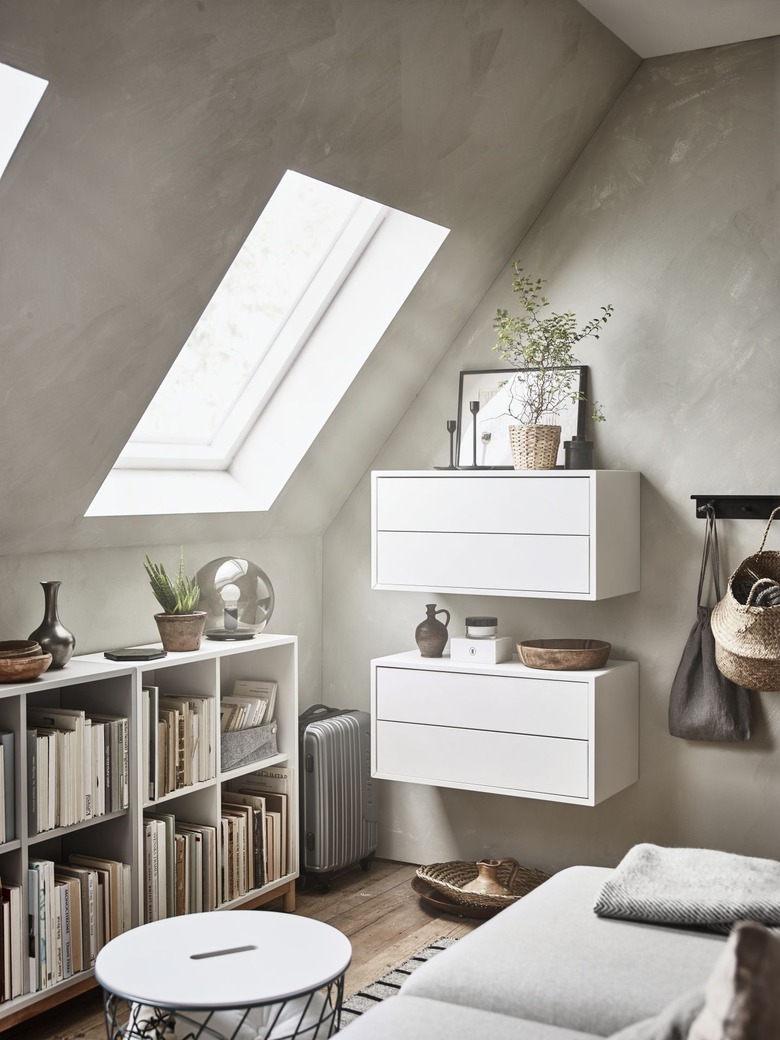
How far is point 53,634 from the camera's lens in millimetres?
2922

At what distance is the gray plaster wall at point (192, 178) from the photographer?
225cm

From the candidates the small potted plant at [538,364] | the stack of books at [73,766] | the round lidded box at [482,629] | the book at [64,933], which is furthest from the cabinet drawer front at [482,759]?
the book at [64,933]

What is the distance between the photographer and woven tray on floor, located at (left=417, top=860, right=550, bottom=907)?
3461 millimetres

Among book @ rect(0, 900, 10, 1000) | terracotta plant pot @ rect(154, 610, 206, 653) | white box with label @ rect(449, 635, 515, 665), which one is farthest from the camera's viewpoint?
white box with label @ rect(449, 635, 515, 665)

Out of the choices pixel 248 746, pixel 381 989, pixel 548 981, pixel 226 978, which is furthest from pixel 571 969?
pixel 248 746

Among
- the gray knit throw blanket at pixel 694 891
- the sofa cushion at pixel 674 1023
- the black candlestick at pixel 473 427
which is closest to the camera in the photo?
the sofa cushion at pixel 674 1023

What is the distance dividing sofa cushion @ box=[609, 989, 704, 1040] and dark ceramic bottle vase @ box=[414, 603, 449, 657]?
7.51 feet

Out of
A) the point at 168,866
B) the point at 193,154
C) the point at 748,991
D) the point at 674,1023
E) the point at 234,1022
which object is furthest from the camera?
the point at 168,866

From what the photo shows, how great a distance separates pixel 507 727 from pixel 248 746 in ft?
2.66

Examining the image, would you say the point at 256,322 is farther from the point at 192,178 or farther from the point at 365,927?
the point at 365,927

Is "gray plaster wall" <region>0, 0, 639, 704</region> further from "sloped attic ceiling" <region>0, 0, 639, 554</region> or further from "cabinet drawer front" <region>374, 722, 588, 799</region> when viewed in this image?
"cabinet drawer front" <region>374, 722, 588, 799</region>

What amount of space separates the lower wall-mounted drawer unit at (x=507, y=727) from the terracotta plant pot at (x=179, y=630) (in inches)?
26.7

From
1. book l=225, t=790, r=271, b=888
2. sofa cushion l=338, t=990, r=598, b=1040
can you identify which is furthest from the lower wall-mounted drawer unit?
sofa cushion l=338, t=990, r=598, b=1040

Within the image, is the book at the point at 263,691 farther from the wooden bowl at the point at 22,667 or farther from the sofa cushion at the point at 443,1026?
the sofa cushion at the point at 443,1026
